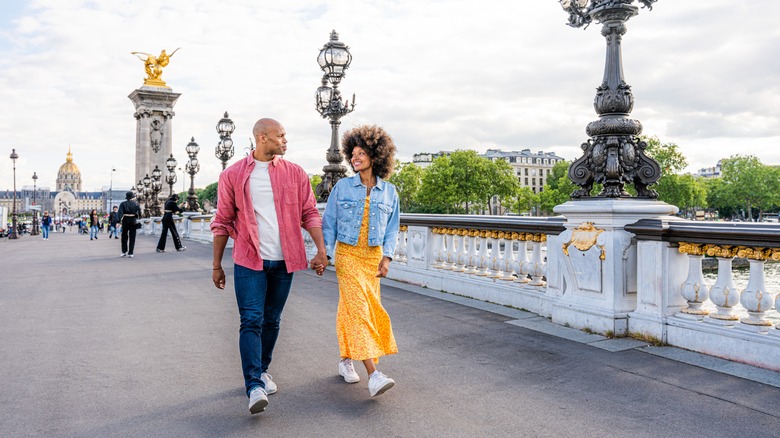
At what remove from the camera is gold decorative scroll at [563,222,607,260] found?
648cm

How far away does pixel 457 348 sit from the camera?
5879 millimetres

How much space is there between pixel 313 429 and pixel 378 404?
0.62m

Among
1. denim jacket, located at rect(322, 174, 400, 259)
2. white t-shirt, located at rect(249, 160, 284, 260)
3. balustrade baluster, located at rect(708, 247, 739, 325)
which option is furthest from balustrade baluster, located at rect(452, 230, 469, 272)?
white t-shirt, located at rect(249, 160, 284, 260)

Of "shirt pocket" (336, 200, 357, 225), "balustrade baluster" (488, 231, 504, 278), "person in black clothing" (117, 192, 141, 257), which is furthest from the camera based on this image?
"person in black clothing" (117, 192, 141, 257)

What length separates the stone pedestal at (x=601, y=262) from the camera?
6.30m

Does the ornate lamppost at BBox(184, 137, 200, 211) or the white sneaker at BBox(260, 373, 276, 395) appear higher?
the ornate lamppost at BBox(184, 137, 200, 211)

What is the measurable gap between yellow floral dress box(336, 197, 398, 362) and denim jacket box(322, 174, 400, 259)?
5 centimetres

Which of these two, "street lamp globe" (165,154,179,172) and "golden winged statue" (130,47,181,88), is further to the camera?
"golden winged statue" (130,47,181,88)

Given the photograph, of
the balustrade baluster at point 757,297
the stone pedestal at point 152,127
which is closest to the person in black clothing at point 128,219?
the balustrade baluster at point 757,297

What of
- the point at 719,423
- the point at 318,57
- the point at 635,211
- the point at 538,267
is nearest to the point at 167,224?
the point at 318,57

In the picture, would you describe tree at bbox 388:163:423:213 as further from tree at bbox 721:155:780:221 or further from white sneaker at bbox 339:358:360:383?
white sneaker at bbox 339:358:360:383

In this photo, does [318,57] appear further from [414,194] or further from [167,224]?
[414,194]

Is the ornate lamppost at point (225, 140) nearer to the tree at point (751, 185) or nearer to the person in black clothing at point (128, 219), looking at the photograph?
the person in black clothing at point (128, 219)

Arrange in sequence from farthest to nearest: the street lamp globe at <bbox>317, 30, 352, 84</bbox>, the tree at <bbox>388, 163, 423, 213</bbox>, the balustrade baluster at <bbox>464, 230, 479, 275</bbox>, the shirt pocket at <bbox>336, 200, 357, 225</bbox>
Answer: the tree at <bbox>388, 163, 423, 213</bbox> < the street lamp globe at <bbox>317, 30, 352, 84</bbox> < the balustrade baluster at <bbox>464, 230, 479, 275</bbox> < the shirt pocket at <bbox>336, 200, 357, 225</bbox>
